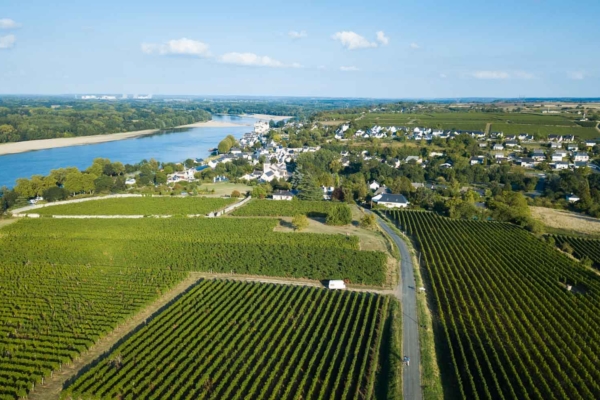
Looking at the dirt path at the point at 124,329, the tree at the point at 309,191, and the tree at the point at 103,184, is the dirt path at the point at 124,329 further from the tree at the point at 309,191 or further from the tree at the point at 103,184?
the tree at the point at 103,184

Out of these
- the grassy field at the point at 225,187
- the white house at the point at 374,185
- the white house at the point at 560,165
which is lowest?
the grassy field at the point at 225,187

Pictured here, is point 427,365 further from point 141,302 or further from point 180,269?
point 180,269

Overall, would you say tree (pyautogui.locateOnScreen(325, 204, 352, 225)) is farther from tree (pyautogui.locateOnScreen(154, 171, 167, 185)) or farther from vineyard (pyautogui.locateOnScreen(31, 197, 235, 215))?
tree (pyautogui.locateOnScreen(154, 171, 167, 185))

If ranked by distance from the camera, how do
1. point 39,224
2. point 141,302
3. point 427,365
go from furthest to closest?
point 39,224
point 141,302
point 427,365

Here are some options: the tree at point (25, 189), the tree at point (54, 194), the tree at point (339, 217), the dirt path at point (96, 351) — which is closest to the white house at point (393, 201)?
the tree at point (339, 217)

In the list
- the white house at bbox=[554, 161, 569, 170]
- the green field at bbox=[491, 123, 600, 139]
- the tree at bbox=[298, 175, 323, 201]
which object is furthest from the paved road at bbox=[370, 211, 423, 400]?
the green field at bbox=[491, 123, 600, 139]

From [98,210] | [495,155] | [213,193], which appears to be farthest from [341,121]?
[98,210]
